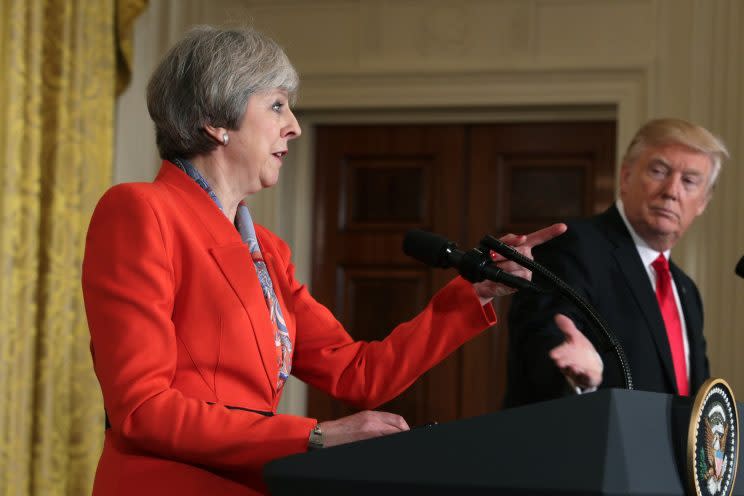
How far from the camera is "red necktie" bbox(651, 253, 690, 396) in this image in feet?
9.66

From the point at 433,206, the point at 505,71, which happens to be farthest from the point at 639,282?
the point at 433,206

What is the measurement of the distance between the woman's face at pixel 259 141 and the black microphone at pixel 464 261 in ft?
1.02

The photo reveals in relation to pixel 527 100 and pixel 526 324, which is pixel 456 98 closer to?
pixel 527 100

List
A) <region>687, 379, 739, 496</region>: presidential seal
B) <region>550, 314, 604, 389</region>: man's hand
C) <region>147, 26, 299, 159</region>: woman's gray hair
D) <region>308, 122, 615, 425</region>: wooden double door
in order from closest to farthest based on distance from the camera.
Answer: <region>687, 379, 739, 496</region>: presidential seal < <region>147, 26, 299, 159</region>: woman's gray hair < <region>550, 314, 604, 389</region>: man's hand < <region>308, 122, 615, 425</region>: wooden double door

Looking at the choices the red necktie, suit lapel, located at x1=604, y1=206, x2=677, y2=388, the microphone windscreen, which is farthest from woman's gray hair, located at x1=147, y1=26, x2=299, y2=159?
the red necktie

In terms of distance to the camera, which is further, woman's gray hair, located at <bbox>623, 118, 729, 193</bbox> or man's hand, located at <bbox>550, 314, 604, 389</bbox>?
woman's gray hair, located at <bbox>623, 118, 729, 193</bbox>

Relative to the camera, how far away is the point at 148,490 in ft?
4.63

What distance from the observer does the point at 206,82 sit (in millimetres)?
1672

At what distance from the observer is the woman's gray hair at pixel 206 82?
1671 millimetres

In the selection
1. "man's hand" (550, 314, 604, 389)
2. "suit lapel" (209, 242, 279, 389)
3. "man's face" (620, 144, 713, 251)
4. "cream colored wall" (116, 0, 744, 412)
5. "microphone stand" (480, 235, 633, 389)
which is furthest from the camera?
"cream colored wall" (116, 0, 744, 412)

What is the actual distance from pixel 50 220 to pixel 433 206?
1.87 metres

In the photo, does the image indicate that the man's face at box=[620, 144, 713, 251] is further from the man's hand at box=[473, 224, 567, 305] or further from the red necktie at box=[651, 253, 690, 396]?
the man's hand at box=[473, 224, 567, 305]

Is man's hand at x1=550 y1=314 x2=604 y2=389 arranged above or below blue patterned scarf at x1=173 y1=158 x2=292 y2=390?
below

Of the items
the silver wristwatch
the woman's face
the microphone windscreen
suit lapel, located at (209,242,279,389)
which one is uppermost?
the woman's face
